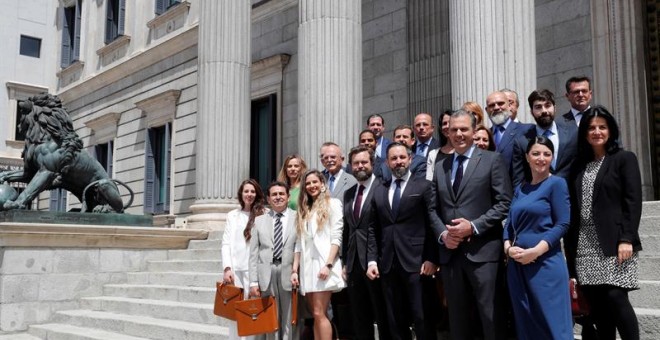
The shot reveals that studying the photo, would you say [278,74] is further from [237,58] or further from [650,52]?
[650,52]

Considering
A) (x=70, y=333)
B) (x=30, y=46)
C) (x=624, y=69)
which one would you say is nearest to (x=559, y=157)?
(x=624, y=69)

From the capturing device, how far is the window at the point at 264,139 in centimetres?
1761

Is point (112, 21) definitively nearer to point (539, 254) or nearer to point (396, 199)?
point (396, 199)

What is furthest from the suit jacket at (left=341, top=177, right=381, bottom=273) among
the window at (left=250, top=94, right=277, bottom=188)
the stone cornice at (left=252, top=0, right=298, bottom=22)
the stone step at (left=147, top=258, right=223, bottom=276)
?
the stone cornice at (left=252, top=0, right=298, bottom=22)

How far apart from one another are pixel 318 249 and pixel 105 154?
70.0 feet

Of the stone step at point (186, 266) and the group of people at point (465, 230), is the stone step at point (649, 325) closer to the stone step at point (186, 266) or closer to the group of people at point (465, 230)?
the group of people at point (465, 230)

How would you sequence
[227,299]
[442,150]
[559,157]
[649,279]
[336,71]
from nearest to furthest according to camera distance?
1. [559,157]
2. [442,150]
3. [649,279]
4. [227,299]
5. [336,71]

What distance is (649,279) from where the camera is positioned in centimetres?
591

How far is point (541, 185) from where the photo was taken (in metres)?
4.76

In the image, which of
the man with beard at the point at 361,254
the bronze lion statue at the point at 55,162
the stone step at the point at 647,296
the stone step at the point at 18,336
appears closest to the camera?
the stone step at the point at 647,296

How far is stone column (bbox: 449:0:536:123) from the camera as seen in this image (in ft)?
28.3

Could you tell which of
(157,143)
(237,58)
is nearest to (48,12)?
(157,143)

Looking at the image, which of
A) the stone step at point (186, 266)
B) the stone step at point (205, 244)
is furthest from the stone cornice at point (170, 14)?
the stone step at point (186, 266)

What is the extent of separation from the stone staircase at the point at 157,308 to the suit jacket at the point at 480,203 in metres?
3.61
